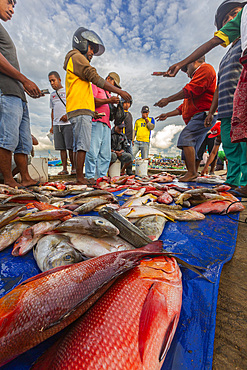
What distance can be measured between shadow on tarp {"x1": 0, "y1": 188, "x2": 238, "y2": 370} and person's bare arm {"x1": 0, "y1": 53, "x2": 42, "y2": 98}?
344 cm

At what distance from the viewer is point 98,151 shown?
178 inches

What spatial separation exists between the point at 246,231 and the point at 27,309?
1860 mm

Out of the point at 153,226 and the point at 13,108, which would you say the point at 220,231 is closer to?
the point at 153,226

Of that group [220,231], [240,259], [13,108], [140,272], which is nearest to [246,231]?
[220,231]

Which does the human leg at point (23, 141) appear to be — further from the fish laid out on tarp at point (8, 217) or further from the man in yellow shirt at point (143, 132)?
the man in yellow shirt at point (143, 132)

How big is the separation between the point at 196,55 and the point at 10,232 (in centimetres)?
514

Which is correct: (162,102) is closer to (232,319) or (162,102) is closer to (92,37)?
(92,37)

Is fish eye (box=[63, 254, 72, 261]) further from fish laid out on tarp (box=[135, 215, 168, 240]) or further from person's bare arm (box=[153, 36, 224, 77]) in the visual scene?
person's bare arm (box=[153, 36, 224, 77])

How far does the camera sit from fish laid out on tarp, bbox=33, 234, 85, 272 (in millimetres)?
925

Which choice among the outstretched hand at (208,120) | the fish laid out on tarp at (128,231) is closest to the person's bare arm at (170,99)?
the outstretched hand at (208,120)

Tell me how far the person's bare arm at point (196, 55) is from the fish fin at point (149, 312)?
192 inches

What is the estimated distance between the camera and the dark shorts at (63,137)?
225 inches

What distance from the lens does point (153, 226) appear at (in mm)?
1450

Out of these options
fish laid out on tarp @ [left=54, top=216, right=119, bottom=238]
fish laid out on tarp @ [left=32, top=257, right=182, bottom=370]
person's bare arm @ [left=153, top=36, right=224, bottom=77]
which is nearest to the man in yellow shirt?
person's bare arm @ [left=153, top=36, right=224, bottom=77]
